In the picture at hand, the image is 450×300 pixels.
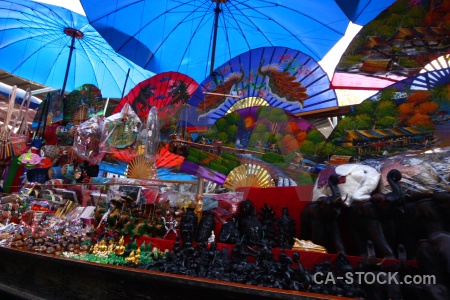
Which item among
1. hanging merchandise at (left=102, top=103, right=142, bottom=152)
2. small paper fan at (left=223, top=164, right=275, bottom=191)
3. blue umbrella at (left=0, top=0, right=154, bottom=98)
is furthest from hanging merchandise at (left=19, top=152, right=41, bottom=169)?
small paper fan at (left=223, top=164, right=275, bottom=191)

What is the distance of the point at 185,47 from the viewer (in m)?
6.34

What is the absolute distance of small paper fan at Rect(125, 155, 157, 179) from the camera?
4.18 metres

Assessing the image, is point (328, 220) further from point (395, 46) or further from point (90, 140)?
point (90, 140)

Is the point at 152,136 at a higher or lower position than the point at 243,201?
higher

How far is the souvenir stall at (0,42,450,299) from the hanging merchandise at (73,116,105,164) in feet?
0.05

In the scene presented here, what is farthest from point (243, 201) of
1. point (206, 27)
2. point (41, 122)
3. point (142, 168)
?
point (41, 122)

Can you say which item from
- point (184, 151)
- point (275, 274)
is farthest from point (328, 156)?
point (184, 151)

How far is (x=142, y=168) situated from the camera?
167 inches

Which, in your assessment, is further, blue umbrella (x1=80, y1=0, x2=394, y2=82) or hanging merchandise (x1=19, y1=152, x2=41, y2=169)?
blue umbrella (x1=80, y1=0, x2=394, y2=82)

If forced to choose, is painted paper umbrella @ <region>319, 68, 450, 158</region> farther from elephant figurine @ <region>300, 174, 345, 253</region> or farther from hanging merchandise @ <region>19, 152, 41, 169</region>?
hanging merchandise @ <region>19, 152, 41, 169</region>

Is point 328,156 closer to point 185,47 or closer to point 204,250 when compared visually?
point 204,250

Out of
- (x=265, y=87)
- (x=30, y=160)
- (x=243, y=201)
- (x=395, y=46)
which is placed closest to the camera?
(x=395, y=46)

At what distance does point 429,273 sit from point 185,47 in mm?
5612

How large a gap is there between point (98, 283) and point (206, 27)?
4738 millimetres
